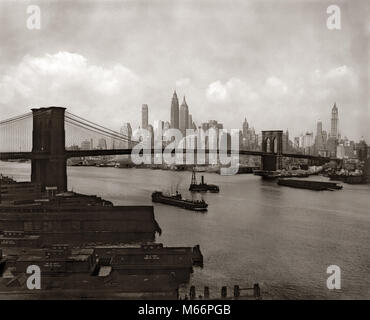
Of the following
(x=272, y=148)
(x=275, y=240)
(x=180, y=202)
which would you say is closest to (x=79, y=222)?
(x=275, y=240)

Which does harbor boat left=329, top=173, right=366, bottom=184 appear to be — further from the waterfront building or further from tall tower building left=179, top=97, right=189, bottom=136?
tall tower building left=179, top=97, right=189, bottom=136

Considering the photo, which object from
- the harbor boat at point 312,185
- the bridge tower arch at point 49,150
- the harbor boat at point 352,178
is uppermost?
the bridge tower arch at point 49,150

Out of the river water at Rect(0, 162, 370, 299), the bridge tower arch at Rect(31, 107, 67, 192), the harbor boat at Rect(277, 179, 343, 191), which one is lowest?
the river water at Rect(0, 162, 370, 299)

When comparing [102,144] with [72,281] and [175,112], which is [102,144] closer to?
[175,112]

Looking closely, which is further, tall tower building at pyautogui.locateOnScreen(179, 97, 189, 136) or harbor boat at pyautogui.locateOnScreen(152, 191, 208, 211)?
harbor boat at pyautogui.locateOnScreen(152, 191, 208, 211)

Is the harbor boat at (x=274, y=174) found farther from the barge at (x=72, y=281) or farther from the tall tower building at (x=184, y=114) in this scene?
the barge at (x=72, y=281)

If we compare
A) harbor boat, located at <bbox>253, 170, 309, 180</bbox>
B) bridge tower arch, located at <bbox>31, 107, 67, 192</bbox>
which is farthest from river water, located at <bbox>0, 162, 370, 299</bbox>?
harbor boat, located at <bbox>253, 170, 309, 180</bbox>

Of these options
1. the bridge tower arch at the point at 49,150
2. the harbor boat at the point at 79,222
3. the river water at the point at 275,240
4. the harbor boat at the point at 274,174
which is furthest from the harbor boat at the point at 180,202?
the harbor boat at the point at 274,174
